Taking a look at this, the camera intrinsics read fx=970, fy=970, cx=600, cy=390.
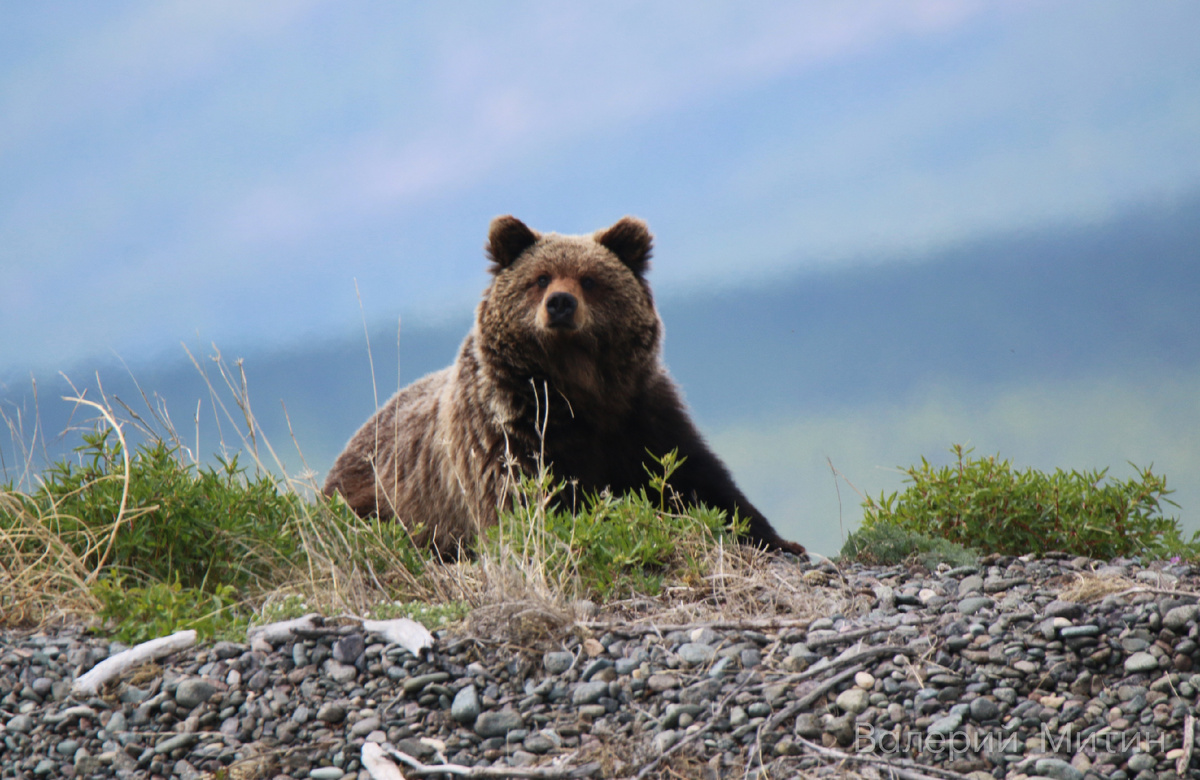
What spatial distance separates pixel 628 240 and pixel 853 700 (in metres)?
3.84

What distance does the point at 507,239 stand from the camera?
6.15m

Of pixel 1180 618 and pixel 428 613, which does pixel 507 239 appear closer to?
pixel 428 613

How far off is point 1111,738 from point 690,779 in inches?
51.9

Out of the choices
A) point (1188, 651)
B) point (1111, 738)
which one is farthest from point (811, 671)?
point (1188, 651)

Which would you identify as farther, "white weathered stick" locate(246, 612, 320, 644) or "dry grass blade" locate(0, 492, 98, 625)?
"dry grass blade" locate(0, 492, 98, 625)

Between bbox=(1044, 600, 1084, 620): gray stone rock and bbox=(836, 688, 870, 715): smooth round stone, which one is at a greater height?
bbox=(1044, 600, 1084, 620): gray stone rock

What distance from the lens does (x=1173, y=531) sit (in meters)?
5.86

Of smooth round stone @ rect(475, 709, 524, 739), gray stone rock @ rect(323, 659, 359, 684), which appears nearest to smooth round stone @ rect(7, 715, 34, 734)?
gray stone rock @ rect(323, 659, 359, 684)

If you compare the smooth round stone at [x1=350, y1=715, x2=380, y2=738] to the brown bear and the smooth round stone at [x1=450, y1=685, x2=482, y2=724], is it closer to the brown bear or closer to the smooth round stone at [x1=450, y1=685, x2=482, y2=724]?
the smooth round stone at [x1=450, y1=685, x2=482, y2=724]

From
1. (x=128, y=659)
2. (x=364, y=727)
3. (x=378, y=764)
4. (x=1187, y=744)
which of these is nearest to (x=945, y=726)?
(x=1187, y=744)

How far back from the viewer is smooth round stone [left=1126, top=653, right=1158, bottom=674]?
321 centimetres

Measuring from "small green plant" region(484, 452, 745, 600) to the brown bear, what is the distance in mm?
892

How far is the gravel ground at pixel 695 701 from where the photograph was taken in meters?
2.95

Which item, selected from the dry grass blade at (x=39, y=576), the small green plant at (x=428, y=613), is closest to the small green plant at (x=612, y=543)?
the small green plant at (x=428, y=613)
